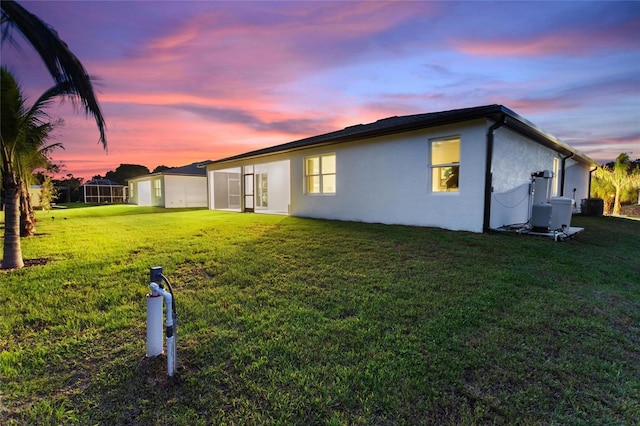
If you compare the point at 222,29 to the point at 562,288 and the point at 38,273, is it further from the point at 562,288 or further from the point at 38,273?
the point at 562,288

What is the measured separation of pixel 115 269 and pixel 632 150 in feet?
81.6

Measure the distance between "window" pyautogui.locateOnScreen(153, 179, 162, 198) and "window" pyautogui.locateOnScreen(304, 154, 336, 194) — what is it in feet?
53.8

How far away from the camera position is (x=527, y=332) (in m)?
2.88

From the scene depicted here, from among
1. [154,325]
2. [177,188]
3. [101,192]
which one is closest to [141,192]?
[177,188]

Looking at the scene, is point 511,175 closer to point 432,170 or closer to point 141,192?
point 432,170

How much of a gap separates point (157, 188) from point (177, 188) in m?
2.58

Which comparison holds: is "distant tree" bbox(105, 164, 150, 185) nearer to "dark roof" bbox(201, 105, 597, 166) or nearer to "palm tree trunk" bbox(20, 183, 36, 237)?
"palm tree trunk" bbox(20, 183, 36, 237)

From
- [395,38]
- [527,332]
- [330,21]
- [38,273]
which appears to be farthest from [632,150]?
[38,273]

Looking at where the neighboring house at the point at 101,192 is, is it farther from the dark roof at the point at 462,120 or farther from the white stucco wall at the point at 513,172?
the white stucco wall at the point at 513,172

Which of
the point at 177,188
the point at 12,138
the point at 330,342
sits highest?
the point at 12,138

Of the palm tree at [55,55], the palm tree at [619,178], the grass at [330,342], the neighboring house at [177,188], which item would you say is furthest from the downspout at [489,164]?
the neighboring house at [177,188]

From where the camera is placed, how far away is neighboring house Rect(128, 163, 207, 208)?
74.0ft

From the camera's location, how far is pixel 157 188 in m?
24.4

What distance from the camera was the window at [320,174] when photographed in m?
11.8
